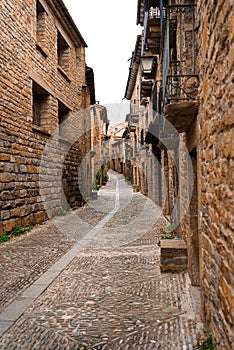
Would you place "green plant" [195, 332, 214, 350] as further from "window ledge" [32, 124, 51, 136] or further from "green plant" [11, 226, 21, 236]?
"window ledge" [32, 124, 51, 136]

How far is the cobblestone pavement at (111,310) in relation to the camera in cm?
291

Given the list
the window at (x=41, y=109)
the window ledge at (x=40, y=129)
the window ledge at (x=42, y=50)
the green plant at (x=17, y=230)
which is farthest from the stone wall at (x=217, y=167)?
the window at (x=41, y=109)

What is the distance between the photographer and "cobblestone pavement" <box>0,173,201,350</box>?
291 centimetres

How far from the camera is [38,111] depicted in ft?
34.3

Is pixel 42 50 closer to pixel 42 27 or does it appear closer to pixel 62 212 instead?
pixel 42 27

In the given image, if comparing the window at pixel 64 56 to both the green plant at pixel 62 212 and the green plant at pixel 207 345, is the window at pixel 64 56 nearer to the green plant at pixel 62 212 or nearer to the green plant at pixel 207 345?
the green plant at pixel 62 212

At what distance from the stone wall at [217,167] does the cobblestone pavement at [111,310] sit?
1.60ft

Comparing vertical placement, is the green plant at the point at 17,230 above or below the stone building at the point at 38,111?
below

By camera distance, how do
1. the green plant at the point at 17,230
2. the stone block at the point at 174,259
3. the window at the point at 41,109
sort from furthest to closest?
the window at the point at 41,109, the green plant at the point at 17,230, the stone block at the point at 174,259

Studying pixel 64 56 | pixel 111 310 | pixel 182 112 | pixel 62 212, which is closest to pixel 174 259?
pixel 111 310

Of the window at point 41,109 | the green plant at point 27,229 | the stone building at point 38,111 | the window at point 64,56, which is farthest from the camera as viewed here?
the window at point 64,56

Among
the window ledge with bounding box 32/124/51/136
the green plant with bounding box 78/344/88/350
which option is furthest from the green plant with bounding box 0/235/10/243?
the green plant with bounding box 78/344/88/350

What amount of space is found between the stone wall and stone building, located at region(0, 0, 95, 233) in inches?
210

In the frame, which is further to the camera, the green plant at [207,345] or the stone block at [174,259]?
the stone block at [174,259]
